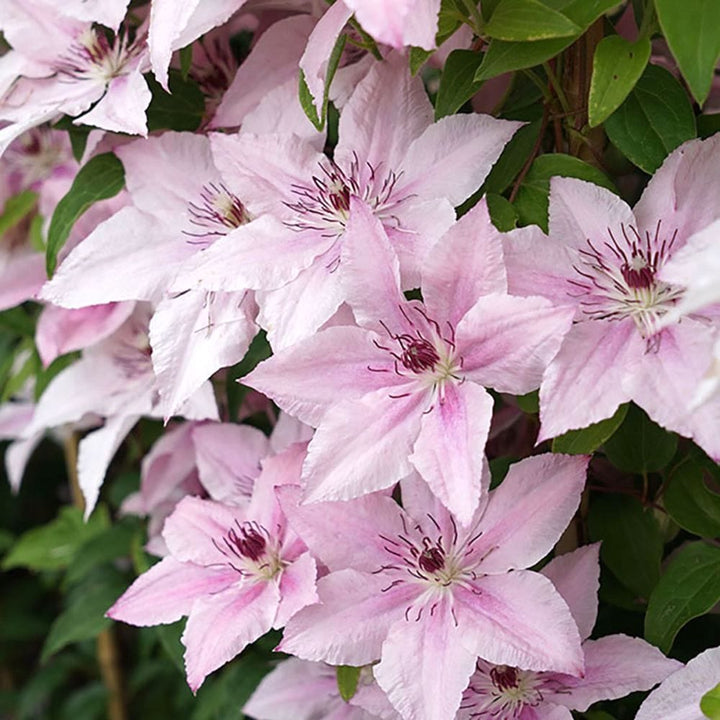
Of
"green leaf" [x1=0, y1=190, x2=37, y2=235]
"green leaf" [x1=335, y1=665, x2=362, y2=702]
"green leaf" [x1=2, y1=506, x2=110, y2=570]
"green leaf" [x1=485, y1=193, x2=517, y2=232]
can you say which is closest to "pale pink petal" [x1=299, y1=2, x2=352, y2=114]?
"green leaf" [x1=485, y1=193, x2=517, y2=232]

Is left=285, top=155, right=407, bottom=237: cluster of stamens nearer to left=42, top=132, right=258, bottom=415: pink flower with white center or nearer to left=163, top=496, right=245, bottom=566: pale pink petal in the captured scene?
left=42, top=132, right=258, bottom=415: pink flower with white center

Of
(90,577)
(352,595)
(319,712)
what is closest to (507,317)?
(352,595)

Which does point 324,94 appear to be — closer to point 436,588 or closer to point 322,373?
point 322,373

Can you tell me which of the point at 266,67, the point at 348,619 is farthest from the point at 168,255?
the point at 348,619

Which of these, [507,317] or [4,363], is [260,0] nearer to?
[507,317]

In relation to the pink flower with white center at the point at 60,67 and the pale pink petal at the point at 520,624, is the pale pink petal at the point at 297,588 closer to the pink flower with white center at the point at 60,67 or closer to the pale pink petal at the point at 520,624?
the pale pink petal at the point at 520,624

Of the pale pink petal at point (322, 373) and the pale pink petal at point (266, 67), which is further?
the pale pink petal at point (266, 67)

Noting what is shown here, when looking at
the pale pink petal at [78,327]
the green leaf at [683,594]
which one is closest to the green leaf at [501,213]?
the green leaf at [683,594]
